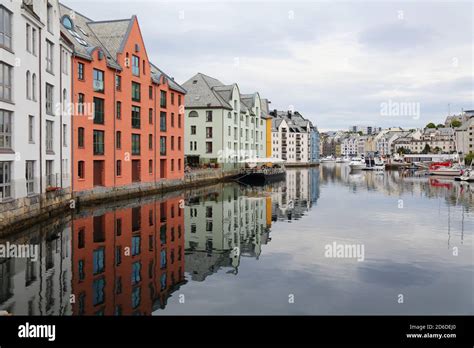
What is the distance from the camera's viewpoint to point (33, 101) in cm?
2872

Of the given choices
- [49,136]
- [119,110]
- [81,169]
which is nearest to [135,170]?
[119,110]

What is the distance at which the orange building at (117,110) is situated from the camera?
40594mm

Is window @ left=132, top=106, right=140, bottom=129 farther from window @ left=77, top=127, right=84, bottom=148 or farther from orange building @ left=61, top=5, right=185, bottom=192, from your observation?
window @ left=77, top=127, right=84, bottom=148

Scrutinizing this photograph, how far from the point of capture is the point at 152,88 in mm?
54969

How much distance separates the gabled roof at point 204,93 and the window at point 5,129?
186ft

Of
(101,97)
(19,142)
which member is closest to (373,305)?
(19,142)

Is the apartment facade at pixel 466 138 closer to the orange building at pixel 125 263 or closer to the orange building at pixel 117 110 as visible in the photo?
the orange building at pixel 117 110

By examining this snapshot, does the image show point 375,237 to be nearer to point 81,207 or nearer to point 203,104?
point 81,207

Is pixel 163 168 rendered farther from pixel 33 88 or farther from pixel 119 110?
pixel 33 88

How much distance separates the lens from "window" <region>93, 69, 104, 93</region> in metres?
42.7

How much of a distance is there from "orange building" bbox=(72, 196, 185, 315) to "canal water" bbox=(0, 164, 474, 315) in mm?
54

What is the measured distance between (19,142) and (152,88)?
97.8 ft
